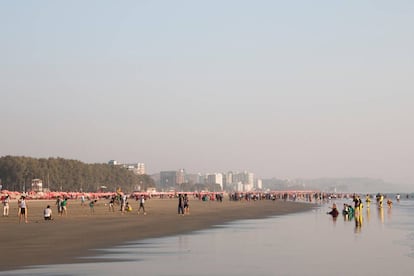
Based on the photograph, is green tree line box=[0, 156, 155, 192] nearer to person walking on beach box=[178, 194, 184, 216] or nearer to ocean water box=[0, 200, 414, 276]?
person walking on beach box=[178, 194, 184, 216]

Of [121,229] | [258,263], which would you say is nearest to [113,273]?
[258,263]

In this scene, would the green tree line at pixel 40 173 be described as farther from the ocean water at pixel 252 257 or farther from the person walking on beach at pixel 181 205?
the ocean water at pixel 252 257

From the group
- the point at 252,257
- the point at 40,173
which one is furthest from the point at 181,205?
the point at 40,173

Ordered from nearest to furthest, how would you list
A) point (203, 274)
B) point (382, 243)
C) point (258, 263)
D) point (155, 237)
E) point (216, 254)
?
point (203, 274)
point (258, 263)
point (216, 254)
point (382, 243)
point (155, 237)

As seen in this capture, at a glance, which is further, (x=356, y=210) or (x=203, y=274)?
(x=356, y=210)

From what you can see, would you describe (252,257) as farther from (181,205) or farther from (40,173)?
(40,173)

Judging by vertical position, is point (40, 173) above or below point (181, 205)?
above

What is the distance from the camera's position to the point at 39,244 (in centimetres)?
2730

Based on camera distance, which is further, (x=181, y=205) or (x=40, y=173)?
(x=40, y=173)

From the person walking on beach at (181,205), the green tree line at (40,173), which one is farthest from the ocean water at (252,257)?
the green tree line at (40,173)

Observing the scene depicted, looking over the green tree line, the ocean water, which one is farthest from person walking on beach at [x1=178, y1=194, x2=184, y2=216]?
the green tree line

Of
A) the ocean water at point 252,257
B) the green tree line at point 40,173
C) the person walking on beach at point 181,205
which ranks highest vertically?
the green tree line at point 40,173

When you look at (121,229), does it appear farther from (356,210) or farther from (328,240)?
(356,210)

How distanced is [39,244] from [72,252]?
3.56m
